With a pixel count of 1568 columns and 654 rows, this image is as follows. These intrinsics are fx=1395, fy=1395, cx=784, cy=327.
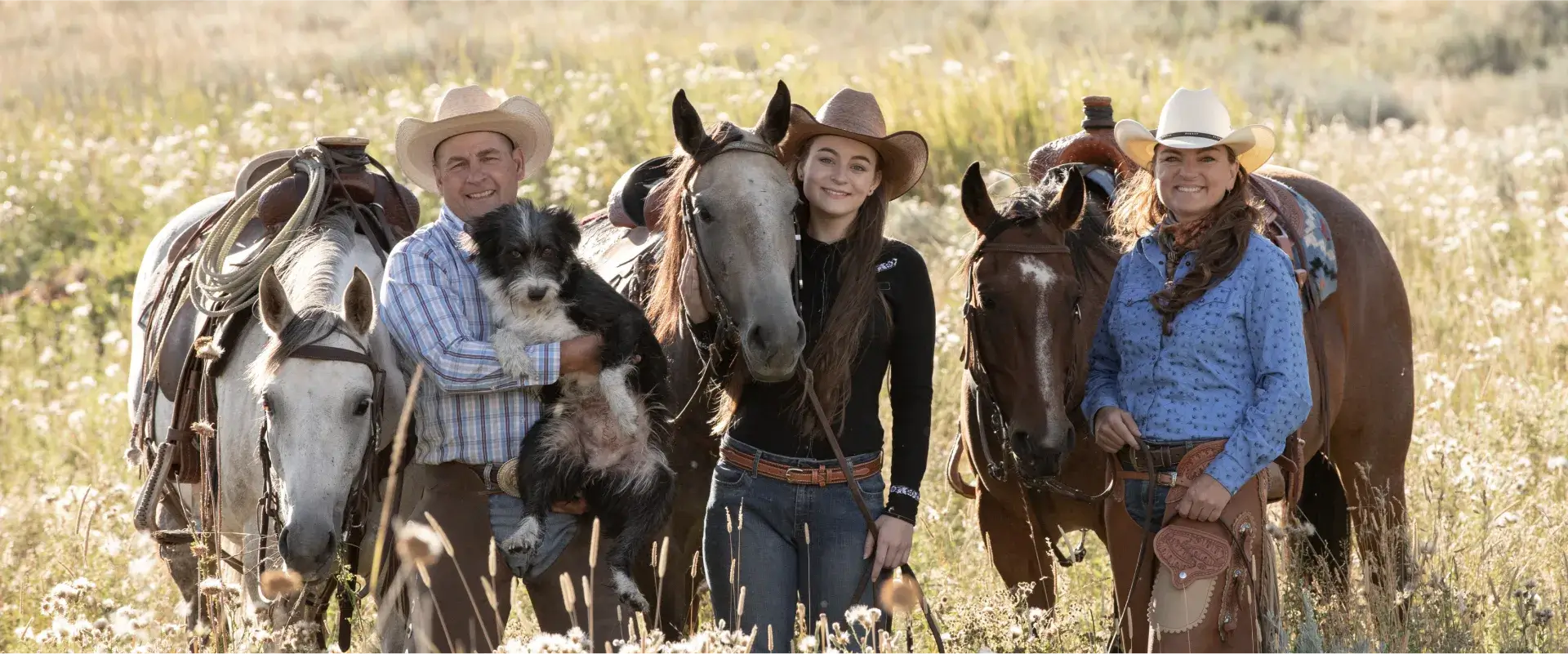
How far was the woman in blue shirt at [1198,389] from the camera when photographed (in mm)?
3602

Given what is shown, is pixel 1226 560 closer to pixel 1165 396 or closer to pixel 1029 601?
pixel 1165 396

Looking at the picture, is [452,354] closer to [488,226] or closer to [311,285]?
[488,226]

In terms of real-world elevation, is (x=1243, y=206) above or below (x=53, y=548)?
above

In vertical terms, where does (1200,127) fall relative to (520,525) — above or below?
above

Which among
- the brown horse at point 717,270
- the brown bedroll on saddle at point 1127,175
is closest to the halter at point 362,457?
the brown horse at point 717,270

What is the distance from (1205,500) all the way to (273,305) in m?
2.54

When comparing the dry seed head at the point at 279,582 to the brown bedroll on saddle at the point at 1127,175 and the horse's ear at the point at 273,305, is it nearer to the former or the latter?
the horse's ear at the point at 273,305

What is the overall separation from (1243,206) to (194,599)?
4136mm

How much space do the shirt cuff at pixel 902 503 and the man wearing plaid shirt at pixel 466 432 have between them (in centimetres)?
80

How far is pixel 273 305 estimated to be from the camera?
3811 millimetres

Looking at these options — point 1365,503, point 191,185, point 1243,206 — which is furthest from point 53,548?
point 191,185

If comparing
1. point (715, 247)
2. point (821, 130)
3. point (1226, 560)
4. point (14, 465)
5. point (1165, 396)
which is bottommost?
point (14, 465)

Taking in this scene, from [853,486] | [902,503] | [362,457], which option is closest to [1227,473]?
[902,503]

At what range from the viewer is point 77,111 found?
50.9 feet
